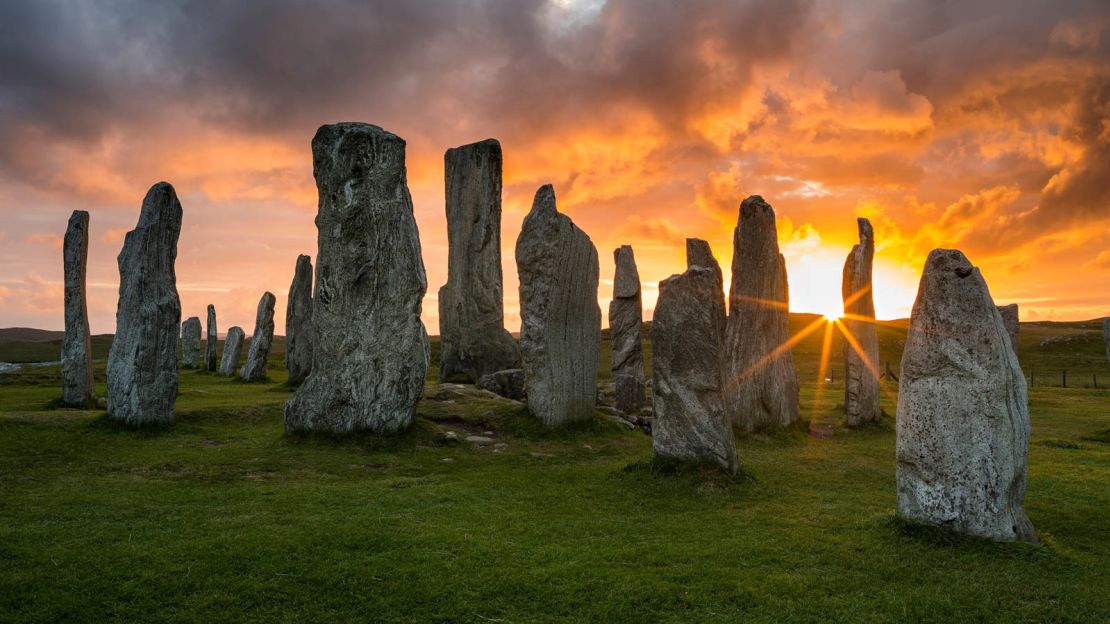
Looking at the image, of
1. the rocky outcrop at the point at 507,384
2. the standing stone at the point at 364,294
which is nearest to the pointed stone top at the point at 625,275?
the rocky outcrop at the point at 507,384

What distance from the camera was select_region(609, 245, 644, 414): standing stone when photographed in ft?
73.2

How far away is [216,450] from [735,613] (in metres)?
10.4

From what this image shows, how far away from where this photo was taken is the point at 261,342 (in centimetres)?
3006

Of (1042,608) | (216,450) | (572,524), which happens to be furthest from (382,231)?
(1042,608)

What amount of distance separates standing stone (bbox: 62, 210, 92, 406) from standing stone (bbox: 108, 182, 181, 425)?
4095 millimetres

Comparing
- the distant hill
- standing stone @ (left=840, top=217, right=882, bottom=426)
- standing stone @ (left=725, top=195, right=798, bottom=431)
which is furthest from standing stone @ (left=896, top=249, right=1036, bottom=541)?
the distant hill

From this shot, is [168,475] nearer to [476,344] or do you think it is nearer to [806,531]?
[806,531]

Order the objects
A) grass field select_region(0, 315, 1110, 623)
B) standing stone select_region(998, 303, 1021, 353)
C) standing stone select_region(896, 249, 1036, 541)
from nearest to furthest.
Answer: grass field select_region(0, 315, 1110, 623)
standing stone select_region(896, 249, 1036, 541)
standing stone select_region(998, 303, 1021, 353)

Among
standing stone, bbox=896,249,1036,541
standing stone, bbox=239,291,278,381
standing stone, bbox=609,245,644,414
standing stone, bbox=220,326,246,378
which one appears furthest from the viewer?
standing stone, bbox=220,326,246,378

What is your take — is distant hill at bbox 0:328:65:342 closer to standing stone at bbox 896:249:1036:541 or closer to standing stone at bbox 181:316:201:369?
standing stone at bbox 181:316:201:369

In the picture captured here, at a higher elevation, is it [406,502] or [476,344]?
[476,344]

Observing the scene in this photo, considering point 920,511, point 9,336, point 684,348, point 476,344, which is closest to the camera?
point 920,511

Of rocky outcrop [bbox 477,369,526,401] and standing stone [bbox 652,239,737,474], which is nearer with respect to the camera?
standing stone [bbox 652,239,737,474]

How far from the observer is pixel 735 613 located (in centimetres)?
612
